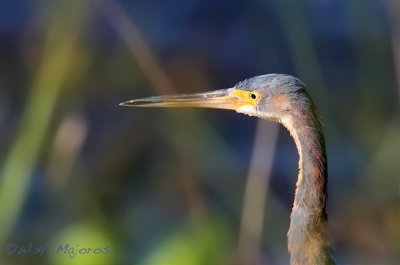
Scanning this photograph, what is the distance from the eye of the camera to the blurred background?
389cm

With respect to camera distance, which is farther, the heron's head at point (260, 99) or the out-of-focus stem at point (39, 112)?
the out-of-focus stem at point (39, 112)

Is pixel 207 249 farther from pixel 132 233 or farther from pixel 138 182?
pixel 138 182

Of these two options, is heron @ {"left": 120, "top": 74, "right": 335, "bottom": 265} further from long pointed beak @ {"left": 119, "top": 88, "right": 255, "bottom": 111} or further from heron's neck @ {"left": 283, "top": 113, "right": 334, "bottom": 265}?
long pointed beak @ {"left": 119, "top": 88, "right": 255, "bottom": 111}

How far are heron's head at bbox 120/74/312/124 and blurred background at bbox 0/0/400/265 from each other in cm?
48

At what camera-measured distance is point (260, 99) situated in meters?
3.00

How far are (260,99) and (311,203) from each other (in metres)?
0.38

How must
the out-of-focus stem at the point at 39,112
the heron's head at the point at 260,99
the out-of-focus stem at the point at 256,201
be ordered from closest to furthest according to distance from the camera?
the heron's head at the point at 260,99
the out-of-focus stem at the point at 39,112
the out-of-focus stem at the point at 256,201

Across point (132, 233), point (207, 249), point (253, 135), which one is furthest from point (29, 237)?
point (207, 249)

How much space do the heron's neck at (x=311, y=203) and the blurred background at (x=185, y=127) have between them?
0.69 meters

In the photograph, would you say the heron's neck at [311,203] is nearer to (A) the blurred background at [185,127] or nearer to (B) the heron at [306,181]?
(B) the heron at [306,181]

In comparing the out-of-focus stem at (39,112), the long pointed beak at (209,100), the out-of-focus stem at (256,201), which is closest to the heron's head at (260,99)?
the long pointed beak at (209,100)

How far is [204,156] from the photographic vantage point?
14.3 ft

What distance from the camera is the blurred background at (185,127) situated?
3.89 metres

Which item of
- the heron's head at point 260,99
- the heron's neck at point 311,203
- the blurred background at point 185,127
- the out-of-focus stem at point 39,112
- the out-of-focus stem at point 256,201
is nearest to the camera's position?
the heron's neck at point 311,203
